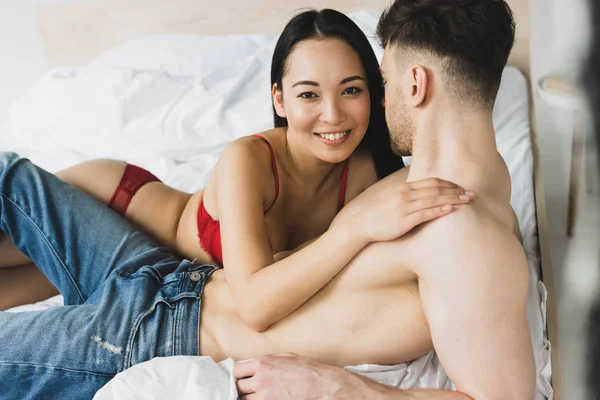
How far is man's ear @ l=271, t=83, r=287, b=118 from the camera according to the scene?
162 cm

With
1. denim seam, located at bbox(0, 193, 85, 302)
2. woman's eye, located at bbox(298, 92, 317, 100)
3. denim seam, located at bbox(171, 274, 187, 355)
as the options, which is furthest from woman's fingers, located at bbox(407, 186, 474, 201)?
denim seam, located at bbox(0, 193, 85, 302)

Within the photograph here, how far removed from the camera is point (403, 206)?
3.77 ft

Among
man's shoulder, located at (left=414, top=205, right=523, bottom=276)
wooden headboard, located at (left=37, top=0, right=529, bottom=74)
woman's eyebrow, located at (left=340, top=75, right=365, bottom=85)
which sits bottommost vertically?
man's shoulder, located at (left=414, top=205, right=523, bottom=276)

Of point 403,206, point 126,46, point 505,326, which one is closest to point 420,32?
point 403,206

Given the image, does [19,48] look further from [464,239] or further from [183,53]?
[464,239]

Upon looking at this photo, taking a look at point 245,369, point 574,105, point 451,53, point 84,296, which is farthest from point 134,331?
point 574,105

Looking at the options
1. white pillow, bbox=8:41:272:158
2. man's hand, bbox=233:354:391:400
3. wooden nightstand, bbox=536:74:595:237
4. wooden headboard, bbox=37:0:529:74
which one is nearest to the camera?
wooden nightstand, bbox=536:74:595:237

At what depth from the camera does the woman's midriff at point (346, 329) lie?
1234 millimetres

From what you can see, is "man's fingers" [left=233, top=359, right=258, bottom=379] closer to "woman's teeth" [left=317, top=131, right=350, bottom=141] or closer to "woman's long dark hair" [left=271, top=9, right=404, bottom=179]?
"woman's teeth" [left=317, top=131, right=350, bottom=141]

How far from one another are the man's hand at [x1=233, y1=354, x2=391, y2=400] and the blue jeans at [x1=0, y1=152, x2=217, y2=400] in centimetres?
20

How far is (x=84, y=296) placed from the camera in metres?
1.67

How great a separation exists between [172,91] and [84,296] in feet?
3.88

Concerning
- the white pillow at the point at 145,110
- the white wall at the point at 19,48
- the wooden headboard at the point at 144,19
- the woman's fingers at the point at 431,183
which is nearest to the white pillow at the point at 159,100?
the white pillow at the point at 145,110

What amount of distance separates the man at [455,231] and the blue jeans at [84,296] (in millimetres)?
236
